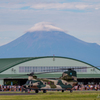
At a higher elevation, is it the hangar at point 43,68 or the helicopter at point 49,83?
the hangar at point 43,68

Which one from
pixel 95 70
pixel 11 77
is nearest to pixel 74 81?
pixel 11 77

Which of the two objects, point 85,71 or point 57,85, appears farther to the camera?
point 85,71

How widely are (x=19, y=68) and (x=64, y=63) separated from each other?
12379 millimetres

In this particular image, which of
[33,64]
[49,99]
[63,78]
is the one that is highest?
[33,64]

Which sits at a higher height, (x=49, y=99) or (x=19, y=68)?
(x=19, y=68)

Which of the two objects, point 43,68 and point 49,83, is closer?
point 49,83

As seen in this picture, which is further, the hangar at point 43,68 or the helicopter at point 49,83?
the hangar at point 43,68

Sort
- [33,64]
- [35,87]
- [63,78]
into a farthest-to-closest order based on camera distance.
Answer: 1. [33,64]
2. [63,78]
3. [35,87]

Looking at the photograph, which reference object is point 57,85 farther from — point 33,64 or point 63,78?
point 33,64

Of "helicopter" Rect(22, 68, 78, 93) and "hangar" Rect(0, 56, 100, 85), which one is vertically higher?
"hangar" Rect(0, 56, 100, 85)

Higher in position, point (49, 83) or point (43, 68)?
point (43, 68)

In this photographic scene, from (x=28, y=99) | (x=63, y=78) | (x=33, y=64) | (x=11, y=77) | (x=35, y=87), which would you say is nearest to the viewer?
(x=28, y=99)

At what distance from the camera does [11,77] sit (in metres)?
81.4

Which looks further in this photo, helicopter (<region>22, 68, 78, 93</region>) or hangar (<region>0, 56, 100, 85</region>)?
hangar (<region>0, 56, 100, 85</region>)
